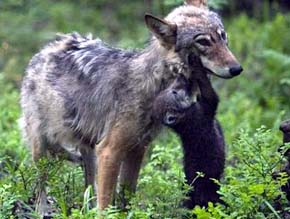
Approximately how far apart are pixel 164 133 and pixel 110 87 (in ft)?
2.04

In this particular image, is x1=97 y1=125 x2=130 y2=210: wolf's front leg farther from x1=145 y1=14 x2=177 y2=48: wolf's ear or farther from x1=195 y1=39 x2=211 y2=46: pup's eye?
x1=195 y1=39 x2=211 y2=46: pup's eye

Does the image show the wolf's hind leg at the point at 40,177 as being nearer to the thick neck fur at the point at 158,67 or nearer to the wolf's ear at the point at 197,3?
the thick neck fur at the point at 158,67

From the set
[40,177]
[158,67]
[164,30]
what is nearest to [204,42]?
[164,30]

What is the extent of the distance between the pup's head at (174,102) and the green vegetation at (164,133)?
48cm

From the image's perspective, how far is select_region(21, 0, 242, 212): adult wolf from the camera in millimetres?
7371

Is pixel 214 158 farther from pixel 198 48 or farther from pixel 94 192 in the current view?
pixel 94 192

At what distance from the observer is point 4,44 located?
14867 mm

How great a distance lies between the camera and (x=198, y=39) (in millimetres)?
7285

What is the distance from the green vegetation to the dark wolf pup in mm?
172

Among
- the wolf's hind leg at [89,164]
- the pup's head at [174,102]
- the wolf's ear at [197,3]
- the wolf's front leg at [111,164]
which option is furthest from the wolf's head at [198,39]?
the wolf's hind leg at [89,164]

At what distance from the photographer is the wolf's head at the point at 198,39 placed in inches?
281

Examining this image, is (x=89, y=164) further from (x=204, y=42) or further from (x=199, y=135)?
(x=204, y=42)

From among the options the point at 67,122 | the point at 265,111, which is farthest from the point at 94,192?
the point at 265,111

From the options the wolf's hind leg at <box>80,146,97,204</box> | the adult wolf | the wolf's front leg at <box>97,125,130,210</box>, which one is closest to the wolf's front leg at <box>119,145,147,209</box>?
the adult wolf
